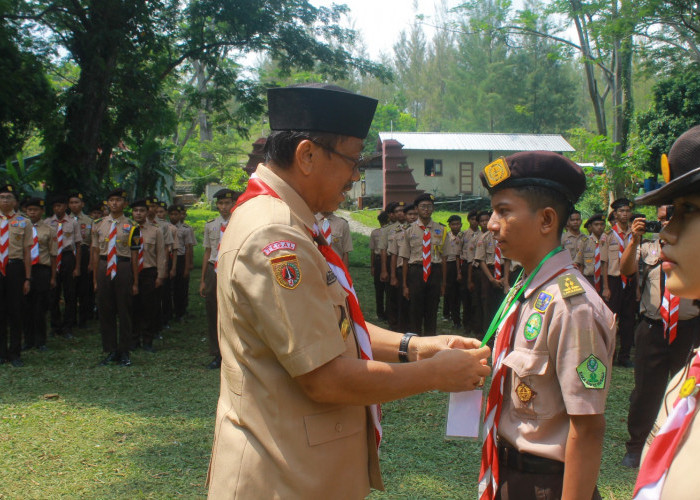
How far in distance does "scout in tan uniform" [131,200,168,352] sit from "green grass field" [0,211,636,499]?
906 mm

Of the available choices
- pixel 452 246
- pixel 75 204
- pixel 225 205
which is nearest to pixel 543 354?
pixel 225 205

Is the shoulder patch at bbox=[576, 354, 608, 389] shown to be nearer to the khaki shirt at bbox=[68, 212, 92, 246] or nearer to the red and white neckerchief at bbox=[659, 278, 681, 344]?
the red and white neckerchief at bbox=[659, 278, 681, 344]

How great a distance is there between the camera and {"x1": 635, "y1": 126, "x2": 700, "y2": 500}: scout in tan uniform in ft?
3.70

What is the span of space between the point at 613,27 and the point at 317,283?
13611 mm

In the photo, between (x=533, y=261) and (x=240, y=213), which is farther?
(x=533, y=261)

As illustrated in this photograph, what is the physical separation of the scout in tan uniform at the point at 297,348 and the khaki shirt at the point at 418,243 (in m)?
7.72

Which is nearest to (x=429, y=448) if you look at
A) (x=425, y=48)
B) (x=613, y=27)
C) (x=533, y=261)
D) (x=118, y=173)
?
(x=533, y=261)

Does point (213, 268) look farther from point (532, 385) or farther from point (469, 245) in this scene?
point (532, 385)

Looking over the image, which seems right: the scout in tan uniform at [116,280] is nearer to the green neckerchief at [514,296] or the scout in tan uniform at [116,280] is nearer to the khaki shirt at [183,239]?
the khaki shirt at [183,239]

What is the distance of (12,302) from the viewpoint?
780 cm

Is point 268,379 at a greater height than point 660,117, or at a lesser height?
lesser

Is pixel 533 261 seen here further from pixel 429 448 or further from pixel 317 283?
pixel 429 448

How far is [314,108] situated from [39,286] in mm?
7969

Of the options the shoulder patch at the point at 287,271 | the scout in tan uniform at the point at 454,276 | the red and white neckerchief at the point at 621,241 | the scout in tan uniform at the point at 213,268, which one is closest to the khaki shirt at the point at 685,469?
the shoulder patch at the point at 287,271
